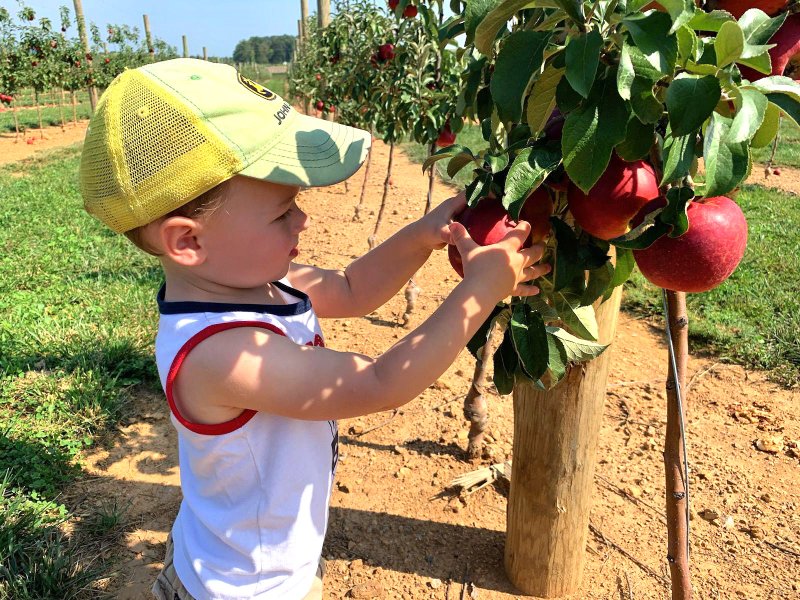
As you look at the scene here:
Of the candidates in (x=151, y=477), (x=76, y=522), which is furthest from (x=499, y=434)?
(x=76, y=522)

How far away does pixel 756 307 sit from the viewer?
3748 mm

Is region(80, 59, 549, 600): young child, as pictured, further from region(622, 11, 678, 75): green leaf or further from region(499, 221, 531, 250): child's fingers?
region(622, 11, 678, 75): green leaf

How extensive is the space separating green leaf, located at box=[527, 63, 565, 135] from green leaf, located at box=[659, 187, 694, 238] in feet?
0.67

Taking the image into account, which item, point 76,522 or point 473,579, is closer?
point 473,579

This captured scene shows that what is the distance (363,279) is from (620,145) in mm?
796

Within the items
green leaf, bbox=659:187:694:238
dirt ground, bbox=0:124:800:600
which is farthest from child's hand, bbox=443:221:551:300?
dirt ground, bbox=0:124:800:600

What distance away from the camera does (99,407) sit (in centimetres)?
268

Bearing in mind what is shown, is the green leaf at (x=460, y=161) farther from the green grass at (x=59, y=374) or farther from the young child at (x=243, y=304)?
the green grass at (x=59, y=374)

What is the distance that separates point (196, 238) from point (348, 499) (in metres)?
1.48

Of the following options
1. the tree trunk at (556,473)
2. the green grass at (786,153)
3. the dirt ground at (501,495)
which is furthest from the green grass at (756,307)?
the green grass at (786,153)

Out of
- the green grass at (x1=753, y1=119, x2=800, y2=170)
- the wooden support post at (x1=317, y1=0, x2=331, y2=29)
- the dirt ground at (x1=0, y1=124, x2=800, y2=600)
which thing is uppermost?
the wooden support post at (x1=317, y1=0, x2=331, y2=29)

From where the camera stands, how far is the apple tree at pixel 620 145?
711 millimetres

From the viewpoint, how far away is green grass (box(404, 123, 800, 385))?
10.4 feet

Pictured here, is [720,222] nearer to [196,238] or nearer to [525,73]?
[525,73]
